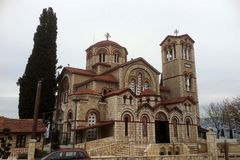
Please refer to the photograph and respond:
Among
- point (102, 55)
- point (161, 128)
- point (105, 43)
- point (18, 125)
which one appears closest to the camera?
point (18, 125)

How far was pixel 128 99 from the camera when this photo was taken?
32562 mm

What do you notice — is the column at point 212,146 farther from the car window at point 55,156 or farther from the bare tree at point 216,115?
the bare tree at point 216,115

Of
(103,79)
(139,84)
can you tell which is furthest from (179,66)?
(103,79)

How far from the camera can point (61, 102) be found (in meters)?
40.8

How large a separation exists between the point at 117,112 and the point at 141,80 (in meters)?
10.8

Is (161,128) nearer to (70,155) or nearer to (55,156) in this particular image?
(70,155)

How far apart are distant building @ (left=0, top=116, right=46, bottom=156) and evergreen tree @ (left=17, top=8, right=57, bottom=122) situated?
11.5 ft

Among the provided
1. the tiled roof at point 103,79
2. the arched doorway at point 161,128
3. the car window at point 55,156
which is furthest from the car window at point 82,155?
the tiled roof at point 103,79

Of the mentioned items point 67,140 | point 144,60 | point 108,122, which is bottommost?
point 67,140

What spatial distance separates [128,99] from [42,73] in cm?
1330

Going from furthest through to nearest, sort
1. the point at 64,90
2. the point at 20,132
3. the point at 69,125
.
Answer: the point at 64,90 → the point at 69,125 → the point at 20,132

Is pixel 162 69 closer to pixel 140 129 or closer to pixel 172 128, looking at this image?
pixel 172 128

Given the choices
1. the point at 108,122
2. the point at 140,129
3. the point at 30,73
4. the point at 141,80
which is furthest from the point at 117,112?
the point at 30,73

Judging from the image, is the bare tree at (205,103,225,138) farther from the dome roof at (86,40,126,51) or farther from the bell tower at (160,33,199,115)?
the dome roof at (86,40,126,51)
